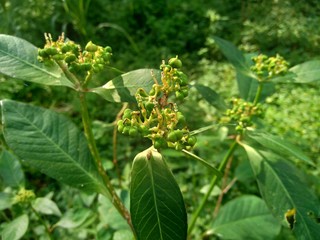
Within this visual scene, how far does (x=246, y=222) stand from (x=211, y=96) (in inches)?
28.7

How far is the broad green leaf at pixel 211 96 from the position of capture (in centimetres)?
132

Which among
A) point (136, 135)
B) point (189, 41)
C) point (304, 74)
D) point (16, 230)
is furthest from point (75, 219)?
point (189, 41)

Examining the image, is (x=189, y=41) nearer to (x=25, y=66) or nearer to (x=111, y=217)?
(x=111, y=217)

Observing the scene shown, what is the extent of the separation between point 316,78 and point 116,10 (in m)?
3.36

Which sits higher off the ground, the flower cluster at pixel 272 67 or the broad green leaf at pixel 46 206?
the flower cluster at pixel 272 67

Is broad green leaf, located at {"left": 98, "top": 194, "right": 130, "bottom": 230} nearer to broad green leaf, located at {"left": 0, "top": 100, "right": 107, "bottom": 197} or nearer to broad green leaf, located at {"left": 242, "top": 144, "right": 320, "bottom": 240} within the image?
broad green leaf, located at {"left": 0, "top": 100, "right": 107, "bottom": 197}

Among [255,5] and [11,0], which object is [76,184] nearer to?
[11,0]

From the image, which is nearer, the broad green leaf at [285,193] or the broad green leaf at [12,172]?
the broad green leaf at [285,193]

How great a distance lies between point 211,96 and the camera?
1355 millimetres

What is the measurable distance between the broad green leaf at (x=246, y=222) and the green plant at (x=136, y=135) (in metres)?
0.55

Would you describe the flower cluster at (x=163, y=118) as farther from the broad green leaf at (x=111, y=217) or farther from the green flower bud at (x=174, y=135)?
the broad green leaf at (x=111, y=217)

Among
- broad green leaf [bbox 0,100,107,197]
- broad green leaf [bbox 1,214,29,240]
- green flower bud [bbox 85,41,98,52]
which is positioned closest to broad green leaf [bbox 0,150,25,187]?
broad green leaf [bbox 1,214,29,240]

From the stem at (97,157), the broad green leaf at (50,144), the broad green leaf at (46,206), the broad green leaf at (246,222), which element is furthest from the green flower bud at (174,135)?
the broad green leaf at (246,222)

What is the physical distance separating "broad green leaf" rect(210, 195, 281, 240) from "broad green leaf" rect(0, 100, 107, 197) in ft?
2.82
